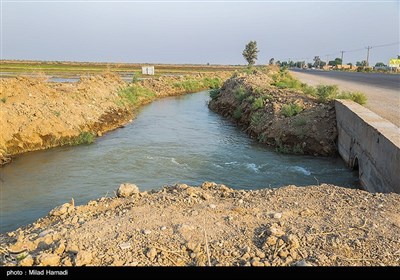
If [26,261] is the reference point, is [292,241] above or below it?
above

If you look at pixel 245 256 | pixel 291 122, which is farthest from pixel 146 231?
pixel 291 122

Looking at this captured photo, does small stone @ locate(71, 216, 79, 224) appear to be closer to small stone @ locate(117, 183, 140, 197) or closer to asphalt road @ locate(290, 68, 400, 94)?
small stone @ locate(117, 183, 140, 197)

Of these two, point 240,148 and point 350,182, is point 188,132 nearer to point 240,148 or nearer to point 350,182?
point 240,148

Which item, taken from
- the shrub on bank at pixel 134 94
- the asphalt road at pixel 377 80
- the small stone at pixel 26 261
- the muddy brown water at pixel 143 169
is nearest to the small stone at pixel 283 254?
the small stone at pixel 26 261

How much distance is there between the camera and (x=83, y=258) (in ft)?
15.0

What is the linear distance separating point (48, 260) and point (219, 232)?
231 cm

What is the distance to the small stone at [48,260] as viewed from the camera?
14.8 feet

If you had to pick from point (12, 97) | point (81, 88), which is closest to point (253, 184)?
point (12, 97)

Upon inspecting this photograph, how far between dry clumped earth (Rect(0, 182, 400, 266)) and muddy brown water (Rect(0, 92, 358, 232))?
2485 mm

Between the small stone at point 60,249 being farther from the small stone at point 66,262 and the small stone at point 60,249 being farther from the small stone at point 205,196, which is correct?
the small stone at point 205,196

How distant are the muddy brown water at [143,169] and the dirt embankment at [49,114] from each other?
79 centimetres

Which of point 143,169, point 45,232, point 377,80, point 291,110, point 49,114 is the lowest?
point 143,169

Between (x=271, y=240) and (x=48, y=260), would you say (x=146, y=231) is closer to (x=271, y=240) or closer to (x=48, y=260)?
(x=48, y=260)

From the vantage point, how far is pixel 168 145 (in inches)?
605
